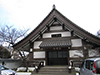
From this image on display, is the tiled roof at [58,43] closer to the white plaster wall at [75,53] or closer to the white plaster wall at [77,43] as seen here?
the white plaster wall at [77,43]

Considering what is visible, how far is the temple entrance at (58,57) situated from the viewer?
47.1ft

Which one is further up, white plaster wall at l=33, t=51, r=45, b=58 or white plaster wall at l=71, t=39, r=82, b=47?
white plaster wall at l=71, t=39, r=82, b=47

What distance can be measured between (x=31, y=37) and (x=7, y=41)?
14298 millimetres

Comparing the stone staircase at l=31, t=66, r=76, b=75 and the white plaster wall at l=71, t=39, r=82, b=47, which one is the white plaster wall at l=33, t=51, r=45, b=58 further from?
the white plaster wall at l=71, t=39, r=82, b=47

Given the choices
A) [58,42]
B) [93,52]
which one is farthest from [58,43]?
[93,52]

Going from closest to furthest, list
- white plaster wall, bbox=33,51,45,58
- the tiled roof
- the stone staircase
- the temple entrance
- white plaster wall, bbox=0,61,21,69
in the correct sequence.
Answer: the stone staircase → the tiled roof → the temple entrance → white plaster wall, bbox=33,51,45,58 → white plaster wall, bbox=0,61,21,69

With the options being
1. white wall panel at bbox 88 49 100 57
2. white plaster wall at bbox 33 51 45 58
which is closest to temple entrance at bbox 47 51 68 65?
white plaster wall at bbox 33 51 45 58

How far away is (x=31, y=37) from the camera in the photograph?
14.4 meters

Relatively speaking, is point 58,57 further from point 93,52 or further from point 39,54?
point 93,52

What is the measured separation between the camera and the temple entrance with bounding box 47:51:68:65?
1434 centimetres

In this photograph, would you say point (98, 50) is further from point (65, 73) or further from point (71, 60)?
point (65, 73)

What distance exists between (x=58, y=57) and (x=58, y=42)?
2.16 meters

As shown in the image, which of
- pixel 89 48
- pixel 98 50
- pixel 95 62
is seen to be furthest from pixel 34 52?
pixel 95 62

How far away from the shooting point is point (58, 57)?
14.4 meters
